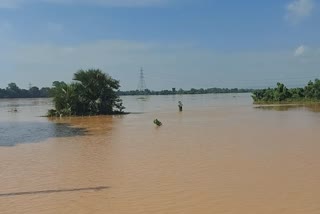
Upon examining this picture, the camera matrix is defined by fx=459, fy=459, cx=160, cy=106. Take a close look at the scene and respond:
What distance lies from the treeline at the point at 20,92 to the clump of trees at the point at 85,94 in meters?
92.4

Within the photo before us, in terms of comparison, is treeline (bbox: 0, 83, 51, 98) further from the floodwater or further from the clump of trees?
the floodwater

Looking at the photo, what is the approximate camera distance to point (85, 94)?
133 feet

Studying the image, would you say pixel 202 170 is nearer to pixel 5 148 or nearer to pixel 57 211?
pixel 57 211

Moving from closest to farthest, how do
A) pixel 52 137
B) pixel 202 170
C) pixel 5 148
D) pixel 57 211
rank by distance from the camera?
pixel 57 211
pixel 202 170
pixel 5 148
pixel 52 137

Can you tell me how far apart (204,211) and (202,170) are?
12.4ft

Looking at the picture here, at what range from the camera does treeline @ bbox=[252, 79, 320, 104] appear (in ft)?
190

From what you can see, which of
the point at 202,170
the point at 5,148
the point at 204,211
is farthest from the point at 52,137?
the point at 204,211

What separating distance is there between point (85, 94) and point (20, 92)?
107 m

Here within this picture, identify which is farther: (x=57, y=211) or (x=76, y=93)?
(x=76, y=93)

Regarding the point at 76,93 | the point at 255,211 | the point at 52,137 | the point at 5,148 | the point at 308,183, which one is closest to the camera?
the point at 255,211

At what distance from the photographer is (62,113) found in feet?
132

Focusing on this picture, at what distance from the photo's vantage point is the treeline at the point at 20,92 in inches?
5315

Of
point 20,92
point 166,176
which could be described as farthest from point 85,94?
point 20,92

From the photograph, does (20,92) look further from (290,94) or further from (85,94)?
(85,94)
